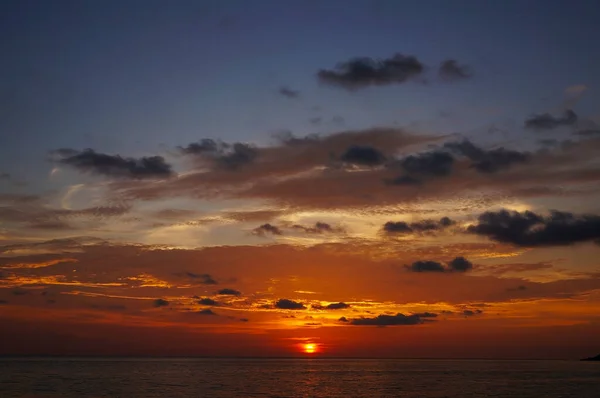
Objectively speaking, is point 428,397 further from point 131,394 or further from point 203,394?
point 131,394

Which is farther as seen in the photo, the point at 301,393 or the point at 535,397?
the point at 301,393

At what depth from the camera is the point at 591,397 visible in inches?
4252

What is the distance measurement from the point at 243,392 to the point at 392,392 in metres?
29.2

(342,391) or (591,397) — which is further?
(342,391)

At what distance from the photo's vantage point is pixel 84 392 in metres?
114

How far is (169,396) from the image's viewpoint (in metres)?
105

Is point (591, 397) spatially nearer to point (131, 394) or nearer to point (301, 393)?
point (301, 393)

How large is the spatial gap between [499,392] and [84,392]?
265 feet

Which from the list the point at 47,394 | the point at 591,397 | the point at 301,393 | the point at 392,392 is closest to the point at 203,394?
the point at 301,393

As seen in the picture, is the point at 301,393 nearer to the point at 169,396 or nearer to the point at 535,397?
the point at 169,396

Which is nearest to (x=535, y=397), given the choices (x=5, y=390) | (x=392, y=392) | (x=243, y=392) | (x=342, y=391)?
(x=392, y=392)

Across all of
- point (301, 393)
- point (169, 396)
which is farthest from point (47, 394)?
point (301, 393)

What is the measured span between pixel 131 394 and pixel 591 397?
3280 inches

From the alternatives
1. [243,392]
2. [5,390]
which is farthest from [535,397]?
[5,390]
